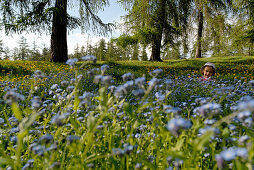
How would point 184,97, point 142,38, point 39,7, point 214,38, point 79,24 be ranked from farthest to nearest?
1. point 214,38
2. point 142,38
3. point 79,24
4. point 39,7
5. point 184,97

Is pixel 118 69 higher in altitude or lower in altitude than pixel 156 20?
lower

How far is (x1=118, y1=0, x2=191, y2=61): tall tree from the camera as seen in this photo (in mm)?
10688

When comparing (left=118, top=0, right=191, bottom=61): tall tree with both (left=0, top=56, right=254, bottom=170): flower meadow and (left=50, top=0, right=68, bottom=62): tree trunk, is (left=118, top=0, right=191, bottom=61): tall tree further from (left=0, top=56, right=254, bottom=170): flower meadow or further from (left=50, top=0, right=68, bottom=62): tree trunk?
(left=0, top=56, right=254, bottom=170): flower meadow

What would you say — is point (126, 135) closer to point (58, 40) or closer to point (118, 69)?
point (118, 69)

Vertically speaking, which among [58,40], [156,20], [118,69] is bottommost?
[118,69]

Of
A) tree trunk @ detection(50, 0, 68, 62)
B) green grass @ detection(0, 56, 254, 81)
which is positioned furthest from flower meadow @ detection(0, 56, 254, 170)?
tree trunk @ detection(50, 0, 68, 62)

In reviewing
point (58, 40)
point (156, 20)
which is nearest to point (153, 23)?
point (156, 20)

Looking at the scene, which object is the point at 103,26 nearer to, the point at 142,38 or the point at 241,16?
the point at 142,38

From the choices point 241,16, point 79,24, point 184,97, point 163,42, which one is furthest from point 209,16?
point 184,97

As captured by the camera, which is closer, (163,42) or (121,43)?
(121,43)

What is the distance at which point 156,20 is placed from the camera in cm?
1166

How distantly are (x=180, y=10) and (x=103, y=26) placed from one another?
6220 mm

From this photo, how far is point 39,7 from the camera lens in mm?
8398

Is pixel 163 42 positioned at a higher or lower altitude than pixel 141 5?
lower
